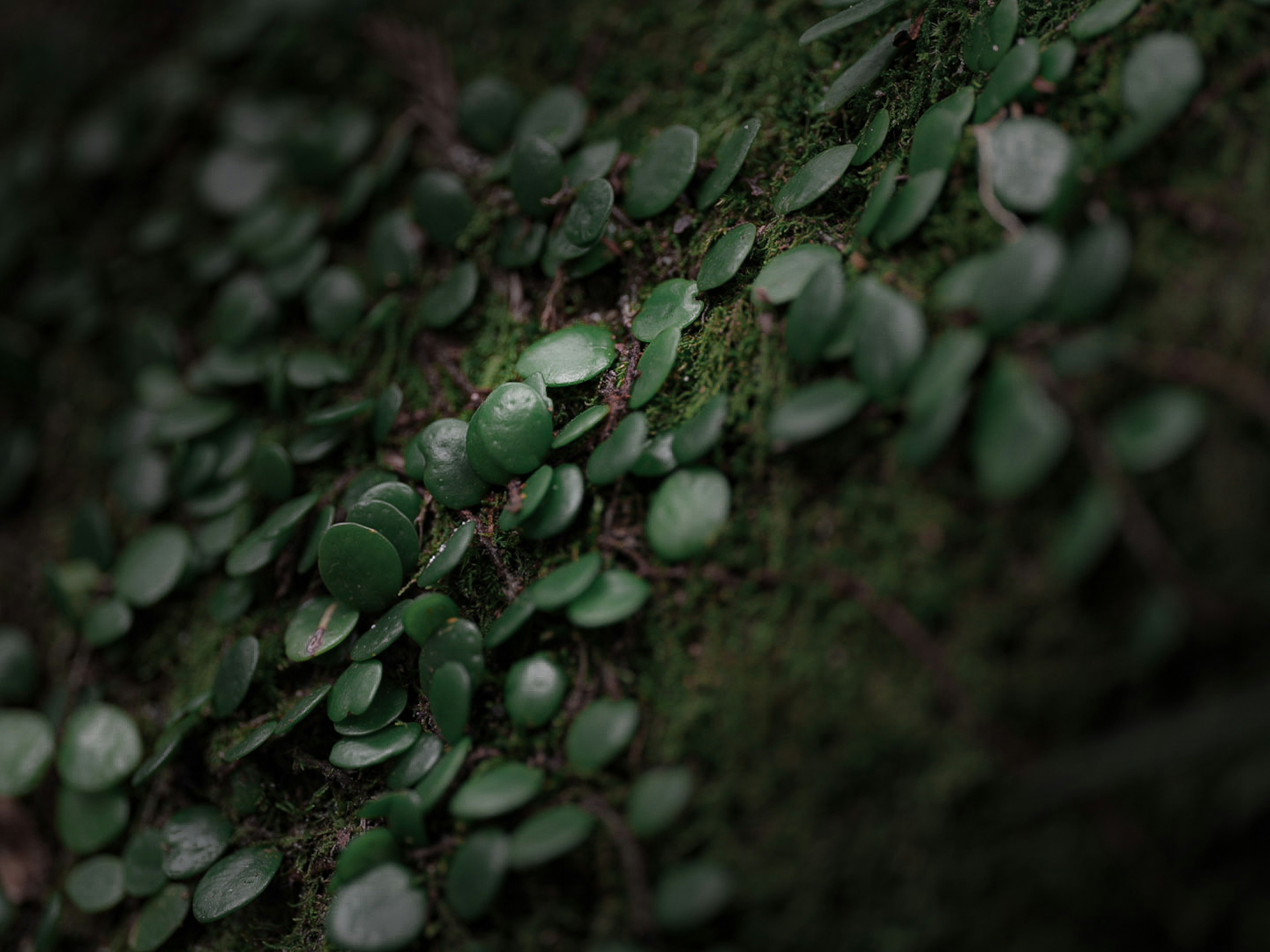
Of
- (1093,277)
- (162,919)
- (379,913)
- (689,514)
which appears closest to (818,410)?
(689,514)

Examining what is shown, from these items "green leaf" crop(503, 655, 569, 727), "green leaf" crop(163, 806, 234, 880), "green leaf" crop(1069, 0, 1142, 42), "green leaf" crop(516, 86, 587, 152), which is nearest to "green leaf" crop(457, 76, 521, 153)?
"green leaf" crop(516, 86, 587, 152)

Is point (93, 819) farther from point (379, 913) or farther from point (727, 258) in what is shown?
point (727, 258)

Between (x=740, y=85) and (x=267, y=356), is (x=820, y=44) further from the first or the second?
(x=267, y=356)

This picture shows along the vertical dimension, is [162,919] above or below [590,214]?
below

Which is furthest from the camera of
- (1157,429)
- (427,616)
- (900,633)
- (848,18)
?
(848,18)

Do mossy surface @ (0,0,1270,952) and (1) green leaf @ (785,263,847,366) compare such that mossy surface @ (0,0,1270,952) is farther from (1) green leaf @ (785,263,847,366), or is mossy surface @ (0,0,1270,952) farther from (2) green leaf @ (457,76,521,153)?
(2) green leaf @ (457,76,521,153)

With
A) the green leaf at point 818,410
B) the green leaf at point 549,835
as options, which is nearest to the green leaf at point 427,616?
the green leaf at point 549,835

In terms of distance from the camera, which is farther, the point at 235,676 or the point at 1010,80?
the point at 235,676

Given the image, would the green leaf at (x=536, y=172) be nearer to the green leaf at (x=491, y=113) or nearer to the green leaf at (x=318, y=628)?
the green leaf at (x=491, y=113)
